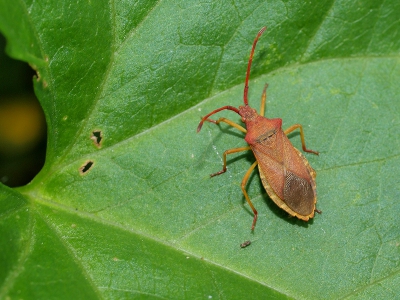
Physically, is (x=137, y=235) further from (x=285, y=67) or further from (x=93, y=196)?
(x=285, y=67)

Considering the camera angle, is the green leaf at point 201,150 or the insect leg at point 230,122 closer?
the green leaf at point 201,150

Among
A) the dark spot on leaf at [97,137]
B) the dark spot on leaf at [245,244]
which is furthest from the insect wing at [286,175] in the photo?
the dark spot on leaf at [97,137]

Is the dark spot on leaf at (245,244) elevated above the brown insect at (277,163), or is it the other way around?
the brown insect at (277,163)

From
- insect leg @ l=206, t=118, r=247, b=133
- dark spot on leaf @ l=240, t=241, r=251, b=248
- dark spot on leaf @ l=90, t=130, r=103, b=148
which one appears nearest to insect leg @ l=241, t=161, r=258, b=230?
dark spot on leaf @ l=240, t=241, r=251, b=248

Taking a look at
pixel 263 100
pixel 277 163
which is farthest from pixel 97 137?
pixel 277 163

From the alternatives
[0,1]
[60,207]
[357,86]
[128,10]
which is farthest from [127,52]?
[357,86]

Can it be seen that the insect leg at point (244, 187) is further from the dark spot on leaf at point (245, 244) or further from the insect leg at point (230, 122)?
the insect leg at point (230, 122)
